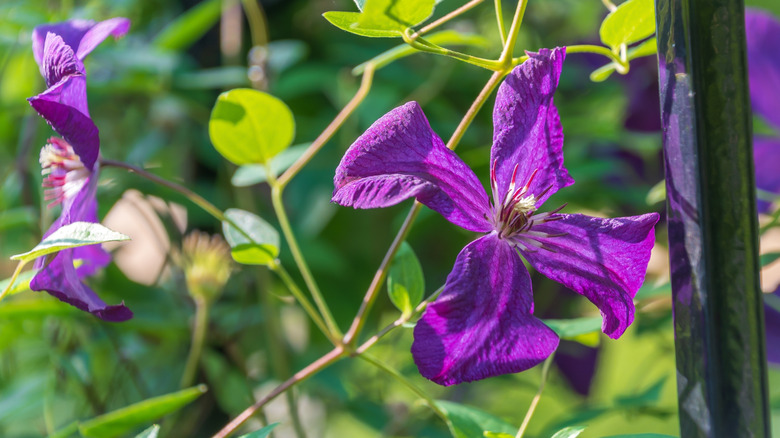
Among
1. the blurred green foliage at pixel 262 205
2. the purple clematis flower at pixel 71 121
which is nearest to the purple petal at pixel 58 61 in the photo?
the purple clematis flower at pixel 71 121

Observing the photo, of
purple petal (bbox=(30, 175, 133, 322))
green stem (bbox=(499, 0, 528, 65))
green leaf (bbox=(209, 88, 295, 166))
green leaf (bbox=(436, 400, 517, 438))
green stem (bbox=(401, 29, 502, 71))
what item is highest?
green stem (bbox=(499, 0, 528, 65))

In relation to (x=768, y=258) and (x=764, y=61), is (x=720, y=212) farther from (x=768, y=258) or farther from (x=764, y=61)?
(x=764, y=61)

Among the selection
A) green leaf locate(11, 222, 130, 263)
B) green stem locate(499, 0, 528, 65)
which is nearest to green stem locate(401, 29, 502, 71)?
green stem locate(499, 0, 528, 65)

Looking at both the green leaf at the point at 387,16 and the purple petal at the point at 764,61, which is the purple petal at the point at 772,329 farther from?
the green leaf at the point at 387,16

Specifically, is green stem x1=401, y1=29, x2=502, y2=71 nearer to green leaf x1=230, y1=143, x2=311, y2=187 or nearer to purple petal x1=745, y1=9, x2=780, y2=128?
green leaf x1=230, y1=143, x2=311, y2=187

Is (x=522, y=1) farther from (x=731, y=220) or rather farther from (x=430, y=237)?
(x=430, y=237)

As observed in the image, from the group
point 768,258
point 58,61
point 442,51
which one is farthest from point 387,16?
point 768,258

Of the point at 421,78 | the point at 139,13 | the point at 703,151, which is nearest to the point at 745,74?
the point at 703,151
